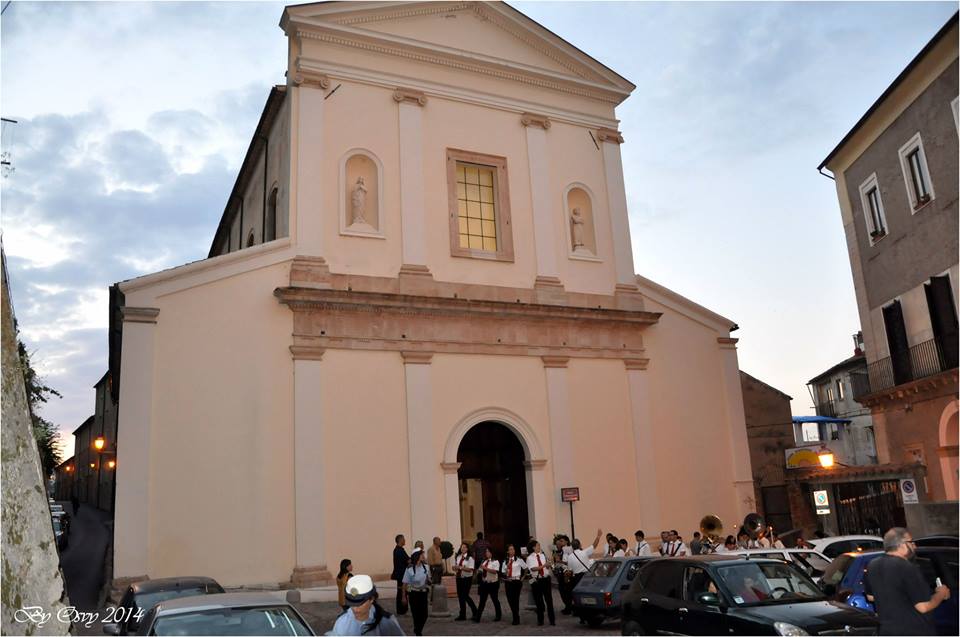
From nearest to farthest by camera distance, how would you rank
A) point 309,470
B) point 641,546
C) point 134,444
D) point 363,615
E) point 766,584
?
point 363,615 → point 766,584 → point 134,444 → point 641,546 → point 309,470

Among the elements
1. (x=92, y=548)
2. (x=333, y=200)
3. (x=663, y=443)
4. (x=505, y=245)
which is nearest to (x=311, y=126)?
(x=333, y=200)

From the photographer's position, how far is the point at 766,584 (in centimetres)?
869

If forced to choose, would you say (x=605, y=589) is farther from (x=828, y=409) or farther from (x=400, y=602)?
(x=828, y=409)

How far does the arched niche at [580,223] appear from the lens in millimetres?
20625

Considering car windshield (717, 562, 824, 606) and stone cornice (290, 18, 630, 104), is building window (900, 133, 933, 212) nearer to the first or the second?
stone cornice (290, 18, 630, 104)

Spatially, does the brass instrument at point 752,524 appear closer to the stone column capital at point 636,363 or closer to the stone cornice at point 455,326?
the stone column capital at point 636,363

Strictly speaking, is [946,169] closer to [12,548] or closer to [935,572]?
[935,572]

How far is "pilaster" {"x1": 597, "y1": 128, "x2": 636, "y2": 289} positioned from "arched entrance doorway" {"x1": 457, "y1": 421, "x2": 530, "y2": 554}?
5344 millimetres

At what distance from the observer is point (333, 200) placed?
1805 centimetres

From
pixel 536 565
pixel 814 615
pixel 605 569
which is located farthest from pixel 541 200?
pixel 814 615

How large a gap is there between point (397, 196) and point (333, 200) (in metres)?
1.60

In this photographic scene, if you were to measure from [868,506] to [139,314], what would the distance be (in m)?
17.6

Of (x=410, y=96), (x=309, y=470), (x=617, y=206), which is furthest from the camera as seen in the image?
(x=617, y=206)

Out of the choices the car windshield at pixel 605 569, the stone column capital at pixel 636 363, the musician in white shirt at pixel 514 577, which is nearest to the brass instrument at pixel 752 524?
the stone column capital at pixel 636 363
